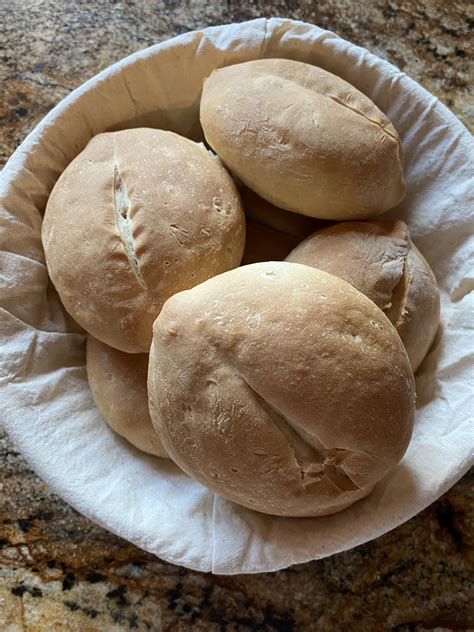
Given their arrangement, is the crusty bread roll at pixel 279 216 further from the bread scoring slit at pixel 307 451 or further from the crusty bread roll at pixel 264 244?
the bread scoring slit at pixel 307 451

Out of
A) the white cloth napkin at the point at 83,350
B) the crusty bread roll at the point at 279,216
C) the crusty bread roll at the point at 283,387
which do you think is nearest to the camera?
the crusty bread roll at the point at 283,387

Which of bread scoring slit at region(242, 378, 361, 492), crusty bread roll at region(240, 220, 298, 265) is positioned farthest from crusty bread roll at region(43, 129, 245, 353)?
bread scoring slit at region(242, 378, 361, 492)

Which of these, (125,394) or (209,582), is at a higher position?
(125,394)

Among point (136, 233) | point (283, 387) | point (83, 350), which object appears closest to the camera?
point (283, 387)

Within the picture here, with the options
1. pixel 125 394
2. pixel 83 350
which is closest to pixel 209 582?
pixel 125 394

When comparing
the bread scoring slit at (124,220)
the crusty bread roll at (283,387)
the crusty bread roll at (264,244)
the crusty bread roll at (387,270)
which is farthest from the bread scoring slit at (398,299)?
the bread scoring slit at (124,220)

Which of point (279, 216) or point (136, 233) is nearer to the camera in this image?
point (136, 233)

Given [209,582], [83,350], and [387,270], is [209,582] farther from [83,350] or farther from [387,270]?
[387,270]
